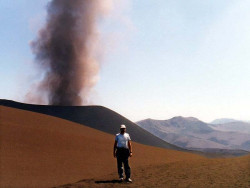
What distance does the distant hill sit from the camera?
128125 mm

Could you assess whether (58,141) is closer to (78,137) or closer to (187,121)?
(78,137)

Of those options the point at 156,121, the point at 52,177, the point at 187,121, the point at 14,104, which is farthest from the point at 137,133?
the point at 187,121

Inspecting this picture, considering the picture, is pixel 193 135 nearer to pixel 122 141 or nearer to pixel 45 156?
pixel 45 156

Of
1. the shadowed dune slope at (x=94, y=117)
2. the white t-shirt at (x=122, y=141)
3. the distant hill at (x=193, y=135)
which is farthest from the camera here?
the distant hill at (x=193, y=135)

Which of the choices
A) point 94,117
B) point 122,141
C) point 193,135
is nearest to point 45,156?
point 122,141

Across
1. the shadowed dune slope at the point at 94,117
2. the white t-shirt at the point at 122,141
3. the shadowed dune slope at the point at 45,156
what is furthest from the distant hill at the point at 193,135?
the white t-shirt at the point at 122,141

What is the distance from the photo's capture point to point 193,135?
533 ft

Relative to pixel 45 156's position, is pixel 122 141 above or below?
above

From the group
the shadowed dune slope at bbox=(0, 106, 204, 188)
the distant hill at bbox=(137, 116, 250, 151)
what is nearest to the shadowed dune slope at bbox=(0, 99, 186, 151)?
the shadowed dune slope at bbox=(0, 106, 204, 188)

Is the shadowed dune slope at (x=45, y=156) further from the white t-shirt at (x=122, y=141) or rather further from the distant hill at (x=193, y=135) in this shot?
the distant hill at (x=193, y=135)

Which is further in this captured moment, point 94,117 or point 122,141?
point 94,117

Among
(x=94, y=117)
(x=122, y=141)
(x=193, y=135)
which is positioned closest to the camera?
(x=122, y=141)

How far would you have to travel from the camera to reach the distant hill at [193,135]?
420ft

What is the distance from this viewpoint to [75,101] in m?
46.9
